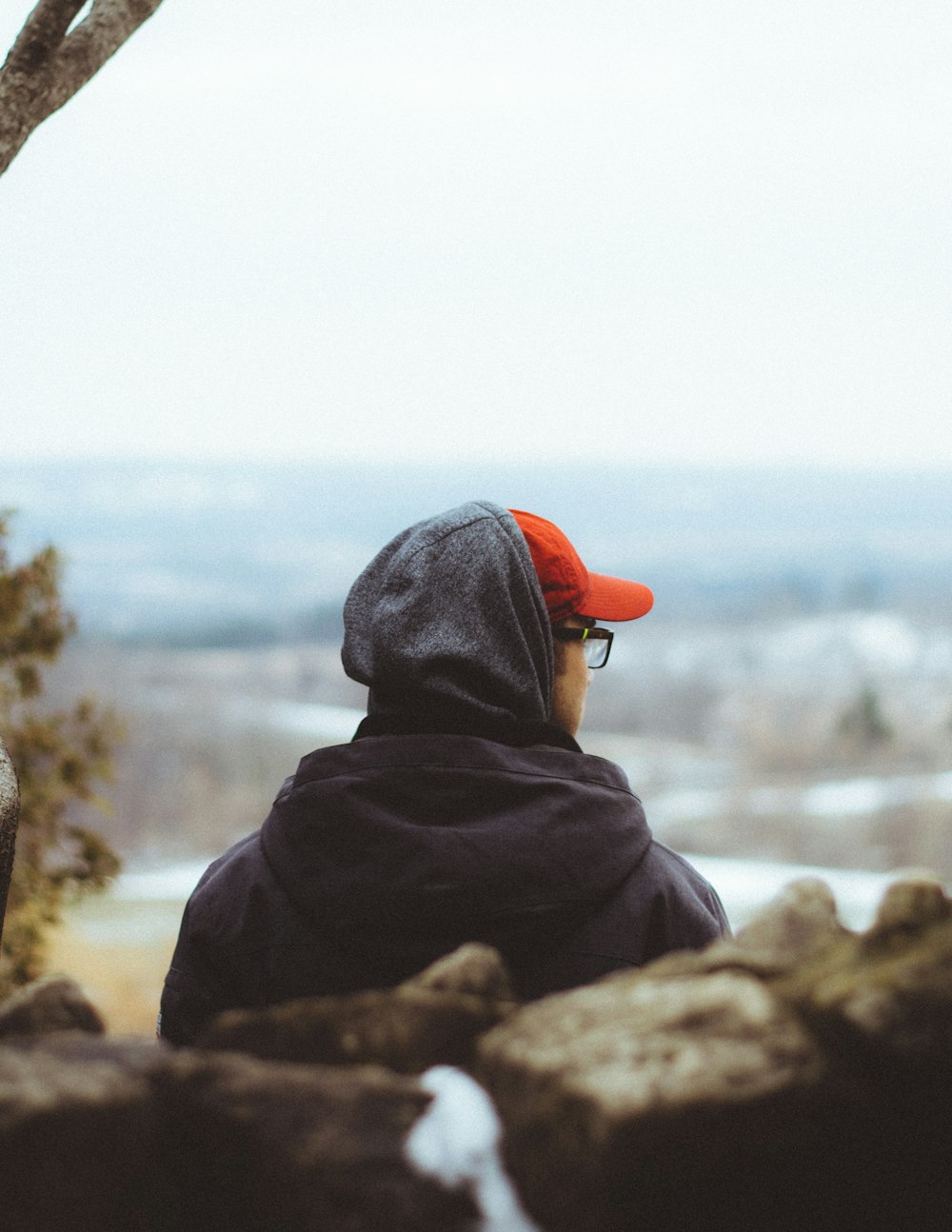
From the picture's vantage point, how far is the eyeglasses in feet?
7.13

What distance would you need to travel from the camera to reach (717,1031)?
110 cm

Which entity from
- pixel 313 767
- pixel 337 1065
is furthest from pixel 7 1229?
pixel 313 767

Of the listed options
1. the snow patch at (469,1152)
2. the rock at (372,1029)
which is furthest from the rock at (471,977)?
the snow patch at (469,1152)

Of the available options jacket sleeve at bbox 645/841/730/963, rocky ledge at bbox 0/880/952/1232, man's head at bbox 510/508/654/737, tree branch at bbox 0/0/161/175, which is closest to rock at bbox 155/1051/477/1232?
rocky ledge at bbox 0/880/952/1232

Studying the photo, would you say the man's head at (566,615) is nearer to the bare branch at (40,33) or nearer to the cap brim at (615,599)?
the cap brim at (615,599)

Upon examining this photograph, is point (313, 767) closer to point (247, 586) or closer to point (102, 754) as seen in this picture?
point (102, 754)

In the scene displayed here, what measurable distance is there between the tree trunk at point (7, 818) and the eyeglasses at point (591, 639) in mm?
978

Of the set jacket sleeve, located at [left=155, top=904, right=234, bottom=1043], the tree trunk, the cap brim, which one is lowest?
jacket sleeve, located at [left=155, top=904, right=234, bottom=1043]

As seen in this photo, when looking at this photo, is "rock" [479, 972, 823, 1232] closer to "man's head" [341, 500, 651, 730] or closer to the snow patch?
the snow patch

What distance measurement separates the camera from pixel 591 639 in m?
2.25

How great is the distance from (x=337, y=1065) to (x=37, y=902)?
541cm

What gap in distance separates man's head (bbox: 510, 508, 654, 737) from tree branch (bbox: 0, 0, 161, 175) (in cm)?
137

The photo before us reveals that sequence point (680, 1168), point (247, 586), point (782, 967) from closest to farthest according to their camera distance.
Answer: point (680, 1168) → point (782, 967) → point (247, 586)

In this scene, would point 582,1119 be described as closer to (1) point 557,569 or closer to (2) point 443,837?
(2) point 443,837
